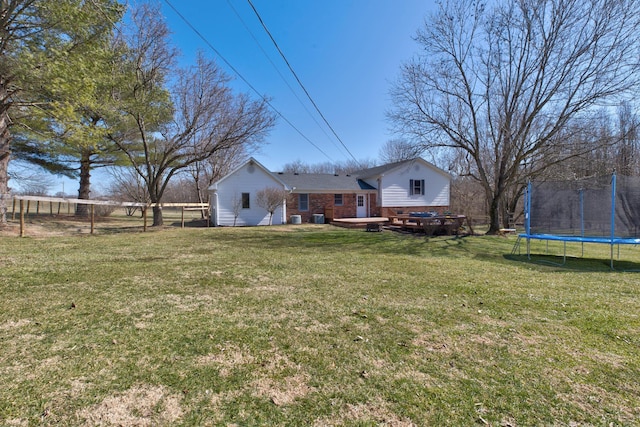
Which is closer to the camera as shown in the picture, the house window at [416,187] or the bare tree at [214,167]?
the house window at [416,187]

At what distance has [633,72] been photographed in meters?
10.7

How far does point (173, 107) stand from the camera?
14406 millimetres

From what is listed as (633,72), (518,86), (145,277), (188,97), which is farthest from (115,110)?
(633,72)

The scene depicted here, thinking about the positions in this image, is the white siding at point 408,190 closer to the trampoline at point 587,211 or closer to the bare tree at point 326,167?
the trampoline at point 587,211

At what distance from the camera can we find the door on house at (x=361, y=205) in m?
21.9

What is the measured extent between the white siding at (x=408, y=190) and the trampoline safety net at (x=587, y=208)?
12168 mm

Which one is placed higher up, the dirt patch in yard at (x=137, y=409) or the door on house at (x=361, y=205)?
the door on house at (x=361, y=205)

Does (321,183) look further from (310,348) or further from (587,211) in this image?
(310,348)

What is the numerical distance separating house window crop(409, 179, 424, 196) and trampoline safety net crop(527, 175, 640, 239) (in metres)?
14.0

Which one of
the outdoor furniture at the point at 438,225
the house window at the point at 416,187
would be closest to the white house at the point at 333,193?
the house window at the point at 416,187

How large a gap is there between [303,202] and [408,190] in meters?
8.16

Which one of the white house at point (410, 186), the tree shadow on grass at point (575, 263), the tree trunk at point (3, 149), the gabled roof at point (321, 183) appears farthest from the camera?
the white house at point (410, 186)

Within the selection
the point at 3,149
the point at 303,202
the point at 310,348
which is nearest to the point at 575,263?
the point at 310,348

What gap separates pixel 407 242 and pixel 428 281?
5853 mm
